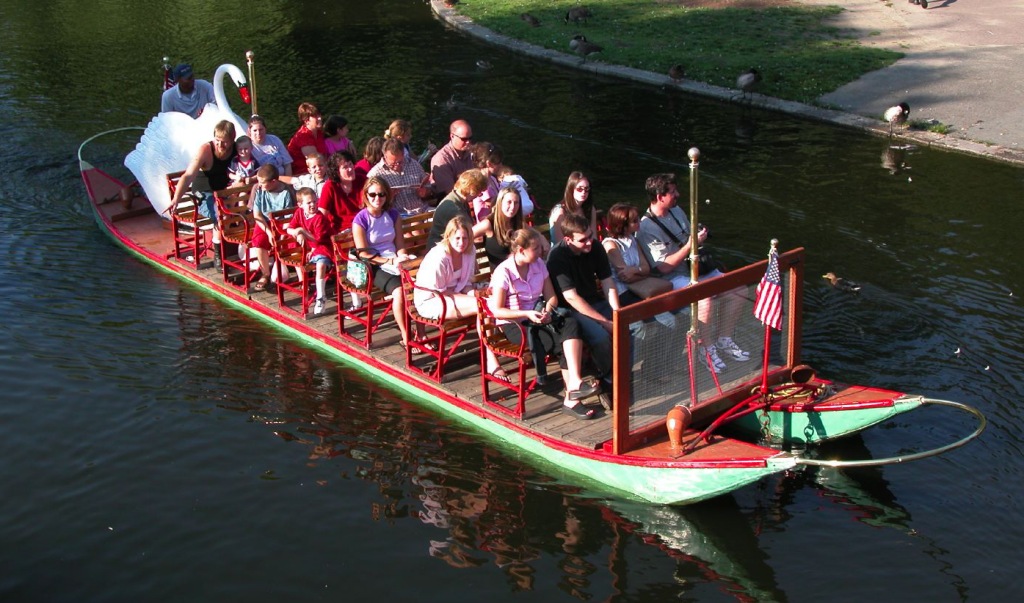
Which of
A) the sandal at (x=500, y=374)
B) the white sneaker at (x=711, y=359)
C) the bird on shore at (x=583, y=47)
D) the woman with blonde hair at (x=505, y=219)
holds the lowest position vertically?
the sandal at (x=500, y=374)

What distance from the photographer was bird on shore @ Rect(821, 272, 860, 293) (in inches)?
540

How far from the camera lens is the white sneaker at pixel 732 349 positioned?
977 cm

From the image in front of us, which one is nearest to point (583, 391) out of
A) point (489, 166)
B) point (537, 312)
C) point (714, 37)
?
point (537, 312)

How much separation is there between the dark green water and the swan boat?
0.32 metres

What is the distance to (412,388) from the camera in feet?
37.3

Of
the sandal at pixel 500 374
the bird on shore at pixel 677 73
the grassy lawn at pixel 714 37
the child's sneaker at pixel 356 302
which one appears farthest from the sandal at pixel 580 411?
the bird on shore at pixel 677 73

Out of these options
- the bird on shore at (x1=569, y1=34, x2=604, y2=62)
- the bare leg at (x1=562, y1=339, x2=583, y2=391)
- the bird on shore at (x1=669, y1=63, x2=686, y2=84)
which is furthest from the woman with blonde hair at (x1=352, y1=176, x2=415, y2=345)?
the bird on shore at (x1=569, y1=34, x2=604, y2=62)

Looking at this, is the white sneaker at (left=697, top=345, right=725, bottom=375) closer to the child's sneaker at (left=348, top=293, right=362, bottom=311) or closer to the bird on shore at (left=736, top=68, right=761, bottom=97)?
the child's sneaker at (left=348, top=293, right=362, bottom=311)

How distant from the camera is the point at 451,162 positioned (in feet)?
43.7

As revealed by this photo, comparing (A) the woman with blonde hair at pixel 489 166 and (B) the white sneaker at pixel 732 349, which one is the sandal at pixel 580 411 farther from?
(A) the woman with blonde hair at pixel 489 166

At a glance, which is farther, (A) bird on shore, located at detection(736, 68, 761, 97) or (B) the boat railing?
(A) bird on shore, located at detection(736, 68, 761, 97)

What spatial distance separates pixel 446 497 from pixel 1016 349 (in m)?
6.38

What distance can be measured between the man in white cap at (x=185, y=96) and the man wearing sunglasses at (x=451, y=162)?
5.16 m

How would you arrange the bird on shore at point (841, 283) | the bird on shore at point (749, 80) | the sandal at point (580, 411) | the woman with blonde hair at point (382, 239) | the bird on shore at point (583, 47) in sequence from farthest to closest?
1. the bird on shore at point (583, 47)
2. the bird on shore at point (749, 80)
3. the bird on shore at point (841, 283)
4. the woman with blonde hair at point (382, 239)
5. the sandal at point (580, 411)
